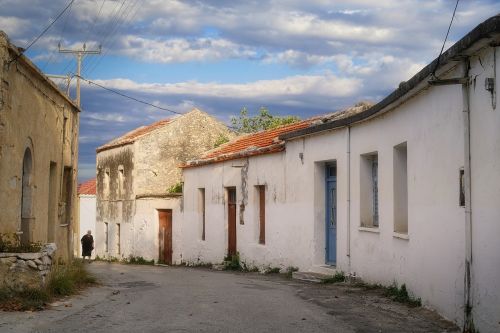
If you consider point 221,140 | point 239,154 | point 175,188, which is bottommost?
point 175,188

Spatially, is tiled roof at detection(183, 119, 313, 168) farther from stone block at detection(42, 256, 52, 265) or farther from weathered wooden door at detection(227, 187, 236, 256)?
stone block at detection(42, 256, 52, 265)

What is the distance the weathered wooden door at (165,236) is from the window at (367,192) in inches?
644

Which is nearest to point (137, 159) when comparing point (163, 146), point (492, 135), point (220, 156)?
point (163, 146)

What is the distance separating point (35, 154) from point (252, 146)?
10.3m

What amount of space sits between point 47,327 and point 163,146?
2597 cm

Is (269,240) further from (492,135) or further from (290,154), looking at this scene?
(492,135)

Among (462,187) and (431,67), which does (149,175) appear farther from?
(462,187)

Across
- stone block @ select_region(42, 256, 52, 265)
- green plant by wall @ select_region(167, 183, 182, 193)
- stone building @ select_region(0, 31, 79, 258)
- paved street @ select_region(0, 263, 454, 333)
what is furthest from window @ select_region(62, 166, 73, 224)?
green plant by wall @ select_region(167, 183, 182, 193)

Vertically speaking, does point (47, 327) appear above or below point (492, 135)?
below

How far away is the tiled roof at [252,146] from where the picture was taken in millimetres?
21750

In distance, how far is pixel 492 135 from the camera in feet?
27.2

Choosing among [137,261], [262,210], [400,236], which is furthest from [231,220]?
[400,236]

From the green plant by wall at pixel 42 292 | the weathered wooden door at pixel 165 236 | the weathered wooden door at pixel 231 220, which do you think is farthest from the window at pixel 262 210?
the weathered wooden door at pixel 165 236

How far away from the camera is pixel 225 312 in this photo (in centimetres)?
1087
